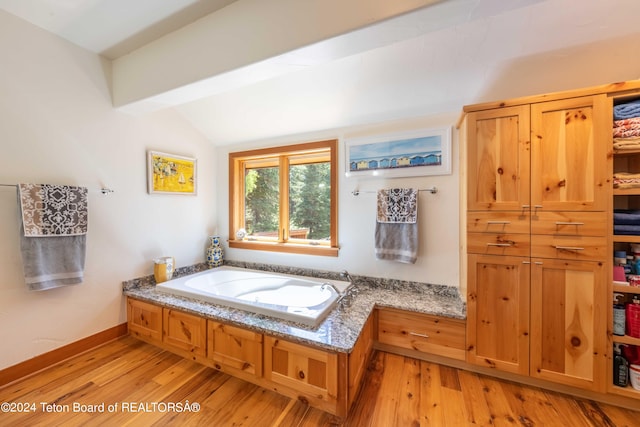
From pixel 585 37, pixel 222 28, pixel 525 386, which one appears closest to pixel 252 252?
pixel 222 28

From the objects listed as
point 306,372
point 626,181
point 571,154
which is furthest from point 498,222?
point 306,372

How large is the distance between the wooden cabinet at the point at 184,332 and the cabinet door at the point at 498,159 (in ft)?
7.02

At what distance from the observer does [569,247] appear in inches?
57.1

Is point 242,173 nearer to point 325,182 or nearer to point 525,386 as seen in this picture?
point 325,182

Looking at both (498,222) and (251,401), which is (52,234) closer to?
(251,401)

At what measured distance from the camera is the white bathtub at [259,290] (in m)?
1.80

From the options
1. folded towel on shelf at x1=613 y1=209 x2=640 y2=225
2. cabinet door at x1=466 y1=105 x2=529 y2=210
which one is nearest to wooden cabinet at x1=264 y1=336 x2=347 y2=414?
cabinet door at x1=466 y1=105 x2=529 y2=210

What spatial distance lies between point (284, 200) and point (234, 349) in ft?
5.36

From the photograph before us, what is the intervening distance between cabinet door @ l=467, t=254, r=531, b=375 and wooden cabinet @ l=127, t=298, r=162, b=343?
94.8 inches

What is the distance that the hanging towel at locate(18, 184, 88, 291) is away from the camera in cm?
161

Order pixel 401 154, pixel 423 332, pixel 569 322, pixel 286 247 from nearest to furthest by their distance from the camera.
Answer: pixel 569 322 → pixel 423 332 → pixel 401 154 → pixel 286 247

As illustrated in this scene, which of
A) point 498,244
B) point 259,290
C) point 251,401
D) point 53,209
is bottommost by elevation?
point 251,401

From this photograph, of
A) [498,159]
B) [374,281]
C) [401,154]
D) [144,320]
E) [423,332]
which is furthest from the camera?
[374,281]

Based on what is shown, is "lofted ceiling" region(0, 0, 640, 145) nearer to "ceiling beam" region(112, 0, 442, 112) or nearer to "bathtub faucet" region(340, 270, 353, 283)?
"ceiling beam" region(112, 0, 442, 112)
